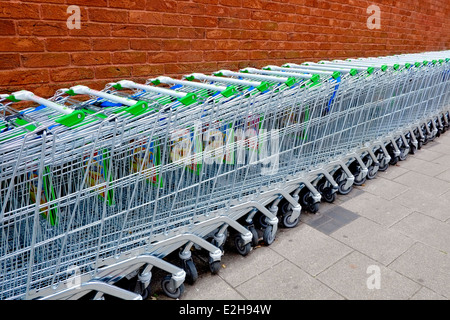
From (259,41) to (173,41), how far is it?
135 centimetres

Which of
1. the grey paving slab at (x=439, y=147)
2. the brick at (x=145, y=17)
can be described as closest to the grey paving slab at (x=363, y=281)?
the brick at (x=145, y=17)

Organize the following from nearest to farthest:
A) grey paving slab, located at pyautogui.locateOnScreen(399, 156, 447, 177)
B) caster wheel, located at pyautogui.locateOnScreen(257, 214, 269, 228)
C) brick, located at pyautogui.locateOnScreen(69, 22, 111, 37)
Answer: brick, located at pyautogui.locateOnScreen(69, 22, 111, 37) < caster wheel, located at pyautogui.locateOnScreen(257, 214, 269, 228) < grey paving slab, located at pyautogui.locateOnScreen(399, 156, 447, 177)

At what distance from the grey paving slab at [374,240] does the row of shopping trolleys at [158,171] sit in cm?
40

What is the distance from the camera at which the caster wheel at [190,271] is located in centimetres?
234

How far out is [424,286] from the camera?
7.59 feet

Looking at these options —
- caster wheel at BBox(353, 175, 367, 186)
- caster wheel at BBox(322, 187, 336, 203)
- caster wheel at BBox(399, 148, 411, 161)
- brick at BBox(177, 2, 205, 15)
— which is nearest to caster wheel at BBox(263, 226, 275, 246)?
caster wheel at BBox(322, 187, 336, 203)

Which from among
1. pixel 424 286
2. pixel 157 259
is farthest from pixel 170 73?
pixel 424 286

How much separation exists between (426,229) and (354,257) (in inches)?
34.4

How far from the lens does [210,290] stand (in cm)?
232

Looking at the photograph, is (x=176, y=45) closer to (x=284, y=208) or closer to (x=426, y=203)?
(x=284, y=208)

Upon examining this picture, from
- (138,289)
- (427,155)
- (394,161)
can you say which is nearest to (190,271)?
(138,289)

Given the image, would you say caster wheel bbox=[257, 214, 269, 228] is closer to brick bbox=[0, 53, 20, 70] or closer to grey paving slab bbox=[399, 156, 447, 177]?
brick bbox=[0, 53, 20, 70]

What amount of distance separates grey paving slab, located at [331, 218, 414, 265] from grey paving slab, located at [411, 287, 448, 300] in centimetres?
32

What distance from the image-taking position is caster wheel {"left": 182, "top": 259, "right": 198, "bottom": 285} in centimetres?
234
